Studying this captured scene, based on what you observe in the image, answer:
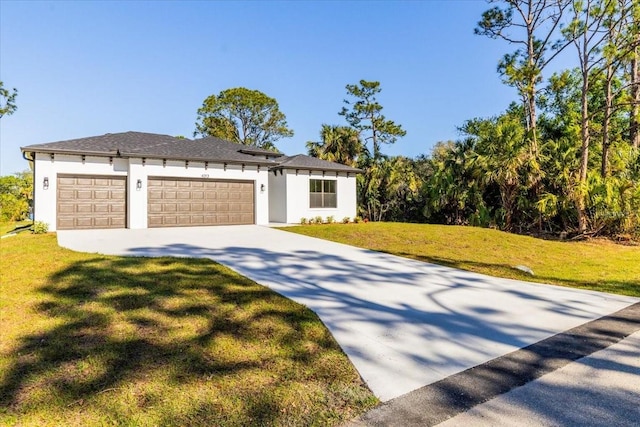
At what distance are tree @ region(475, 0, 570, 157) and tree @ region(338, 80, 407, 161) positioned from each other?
42.9 feet

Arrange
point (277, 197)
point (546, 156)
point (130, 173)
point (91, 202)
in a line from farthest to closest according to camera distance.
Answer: point (277, 197), point (546, 156), point (130, 173), point (91, 202)

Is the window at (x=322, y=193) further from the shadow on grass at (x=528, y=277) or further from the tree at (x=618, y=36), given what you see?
the tree at (x=618, y=36)

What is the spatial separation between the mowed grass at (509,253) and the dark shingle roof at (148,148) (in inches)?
195

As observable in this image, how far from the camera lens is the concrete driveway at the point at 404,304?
3424mm

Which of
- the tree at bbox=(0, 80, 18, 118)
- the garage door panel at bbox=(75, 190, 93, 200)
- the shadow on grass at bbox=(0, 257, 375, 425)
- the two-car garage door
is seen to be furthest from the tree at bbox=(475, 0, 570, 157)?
the tree at bbox=(0, 80, 18, 118)

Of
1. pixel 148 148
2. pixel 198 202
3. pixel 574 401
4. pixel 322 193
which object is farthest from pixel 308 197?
pixel 574 401

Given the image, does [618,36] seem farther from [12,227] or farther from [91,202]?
[12,227]

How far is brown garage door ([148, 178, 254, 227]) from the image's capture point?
14.1 m

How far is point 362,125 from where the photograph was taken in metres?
33.1

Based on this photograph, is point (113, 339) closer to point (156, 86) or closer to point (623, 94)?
point (156, 86)

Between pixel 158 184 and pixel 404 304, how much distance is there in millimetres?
12180

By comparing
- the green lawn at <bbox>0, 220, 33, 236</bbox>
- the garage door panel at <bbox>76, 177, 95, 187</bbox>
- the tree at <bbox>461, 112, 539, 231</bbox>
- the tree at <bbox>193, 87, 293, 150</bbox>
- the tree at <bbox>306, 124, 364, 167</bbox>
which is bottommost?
the green lawn at <bbox>0, 220, 33, 236</bbox>

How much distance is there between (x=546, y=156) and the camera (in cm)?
1609

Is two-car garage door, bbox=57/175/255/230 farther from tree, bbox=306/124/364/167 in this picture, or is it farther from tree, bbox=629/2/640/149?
tree, bbox=629/2/640/149
